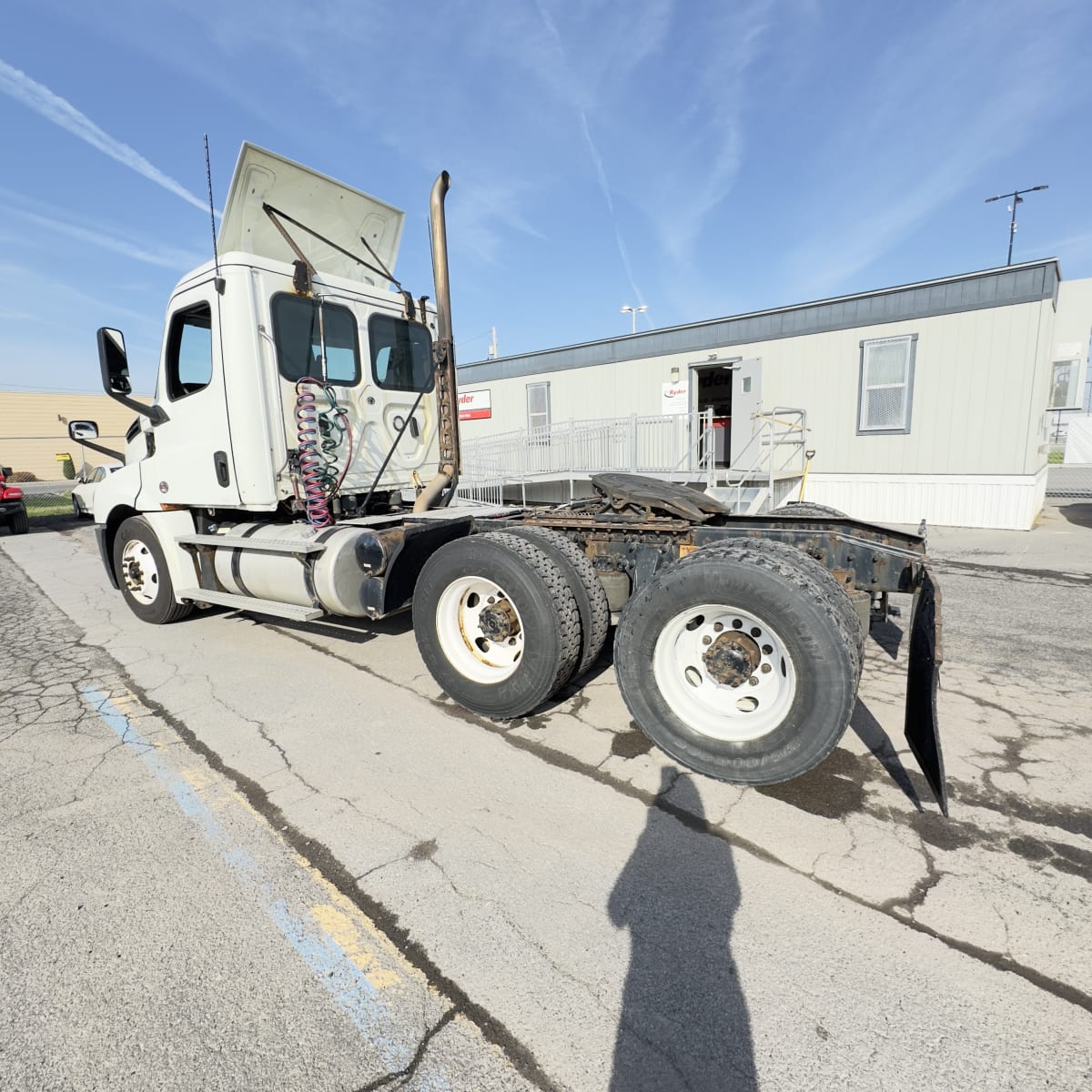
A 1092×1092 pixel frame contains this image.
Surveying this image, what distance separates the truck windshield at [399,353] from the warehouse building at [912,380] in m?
6.66

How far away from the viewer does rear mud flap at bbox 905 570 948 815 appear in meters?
2.69

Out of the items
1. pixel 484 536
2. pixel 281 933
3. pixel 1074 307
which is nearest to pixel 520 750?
pixel 484 536

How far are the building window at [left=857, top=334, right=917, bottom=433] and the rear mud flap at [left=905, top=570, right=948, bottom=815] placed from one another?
9880 millimetres

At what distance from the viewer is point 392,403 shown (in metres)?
5.71

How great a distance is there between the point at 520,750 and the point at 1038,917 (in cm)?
231

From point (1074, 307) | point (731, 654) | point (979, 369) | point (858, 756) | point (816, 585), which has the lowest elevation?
point (858, 756)


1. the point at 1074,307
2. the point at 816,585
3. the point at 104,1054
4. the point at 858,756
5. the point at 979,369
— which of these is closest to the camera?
the point at 104,1054

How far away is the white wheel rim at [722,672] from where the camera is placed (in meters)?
2.95

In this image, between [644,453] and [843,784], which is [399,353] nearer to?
[843,784]

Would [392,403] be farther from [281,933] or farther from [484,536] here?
[281,933]

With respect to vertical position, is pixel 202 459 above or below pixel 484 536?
above

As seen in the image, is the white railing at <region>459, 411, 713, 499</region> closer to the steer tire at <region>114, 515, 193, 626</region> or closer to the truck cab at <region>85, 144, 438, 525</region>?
the truck cab at <region>85, 144, 438, 525</region>

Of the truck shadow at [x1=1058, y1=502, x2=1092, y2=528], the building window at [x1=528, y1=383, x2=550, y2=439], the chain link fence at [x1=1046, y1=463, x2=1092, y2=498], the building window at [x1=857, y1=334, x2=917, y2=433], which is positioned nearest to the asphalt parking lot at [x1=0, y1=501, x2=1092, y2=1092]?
the building window at [x1=857, y1=334, x2=917, y2=433]

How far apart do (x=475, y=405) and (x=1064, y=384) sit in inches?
540
